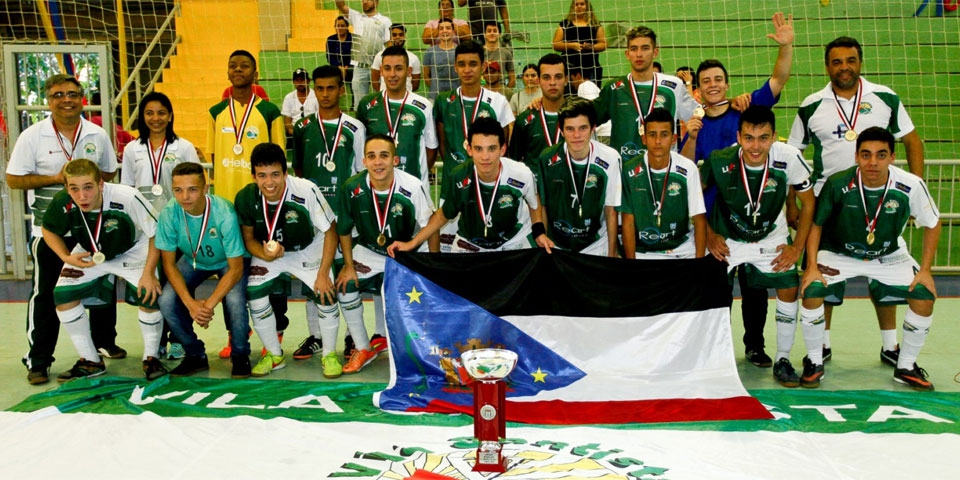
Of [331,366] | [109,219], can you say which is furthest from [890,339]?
[109,219]

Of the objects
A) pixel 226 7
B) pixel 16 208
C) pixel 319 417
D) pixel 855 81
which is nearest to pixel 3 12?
pixel 226 7

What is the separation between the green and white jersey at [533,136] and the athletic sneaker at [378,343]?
1475 millimetres

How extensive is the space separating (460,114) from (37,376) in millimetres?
3013

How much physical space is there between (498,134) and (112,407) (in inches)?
99.2

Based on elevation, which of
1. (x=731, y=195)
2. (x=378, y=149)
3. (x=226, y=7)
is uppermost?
(x=226, y=7)

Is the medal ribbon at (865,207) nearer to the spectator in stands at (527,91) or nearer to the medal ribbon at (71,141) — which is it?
the spectator in stands at (527,91)

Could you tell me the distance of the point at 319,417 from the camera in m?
4.39

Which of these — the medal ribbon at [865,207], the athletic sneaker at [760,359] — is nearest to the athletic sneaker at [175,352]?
the athletic sneaker at [760,359]

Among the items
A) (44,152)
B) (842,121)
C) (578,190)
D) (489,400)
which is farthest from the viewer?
(44,152)

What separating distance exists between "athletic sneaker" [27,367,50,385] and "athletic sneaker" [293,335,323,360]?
1.46 m

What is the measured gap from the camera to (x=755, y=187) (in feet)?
16.9

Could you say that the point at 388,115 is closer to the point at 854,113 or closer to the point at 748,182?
the point at 748,182

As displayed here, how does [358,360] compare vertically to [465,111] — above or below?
below

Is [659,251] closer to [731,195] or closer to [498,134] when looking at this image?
[731,195]
